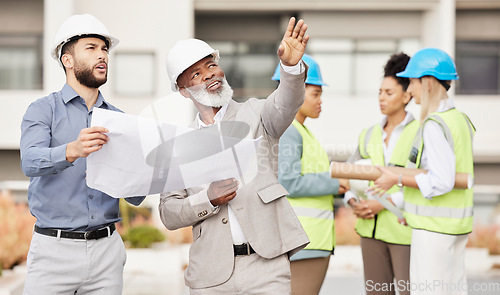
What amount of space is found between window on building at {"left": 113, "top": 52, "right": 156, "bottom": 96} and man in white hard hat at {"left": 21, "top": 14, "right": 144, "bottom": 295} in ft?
44.3

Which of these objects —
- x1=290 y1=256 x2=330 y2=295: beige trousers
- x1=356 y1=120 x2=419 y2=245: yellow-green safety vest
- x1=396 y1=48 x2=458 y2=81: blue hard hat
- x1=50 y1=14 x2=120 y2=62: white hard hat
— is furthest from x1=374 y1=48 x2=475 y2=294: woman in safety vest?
x1=50 y1=14 x2=120 y2=62: white hard hat

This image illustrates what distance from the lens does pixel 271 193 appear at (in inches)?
117

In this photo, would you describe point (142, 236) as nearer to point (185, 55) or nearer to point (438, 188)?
point (438, 188)

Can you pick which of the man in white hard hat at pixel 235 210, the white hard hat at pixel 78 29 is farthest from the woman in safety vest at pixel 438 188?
the white hard hat at pixel 78 29

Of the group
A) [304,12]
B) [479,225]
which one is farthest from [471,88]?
[479,225]

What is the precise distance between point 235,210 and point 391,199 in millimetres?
2144

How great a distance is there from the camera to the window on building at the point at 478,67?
18391 millimetres

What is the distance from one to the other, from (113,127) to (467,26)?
1736cm

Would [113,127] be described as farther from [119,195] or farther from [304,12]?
[304,12]

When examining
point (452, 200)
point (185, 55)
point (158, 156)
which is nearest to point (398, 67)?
point (452, 200)

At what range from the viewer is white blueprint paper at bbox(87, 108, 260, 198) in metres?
2.54

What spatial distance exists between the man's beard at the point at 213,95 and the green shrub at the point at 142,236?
281 inches

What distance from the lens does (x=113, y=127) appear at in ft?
8.38

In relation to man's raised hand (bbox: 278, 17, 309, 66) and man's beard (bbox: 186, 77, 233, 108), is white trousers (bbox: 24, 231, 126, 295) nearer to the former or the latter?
man's beard (bbox: 186, 77, 233, 108)
